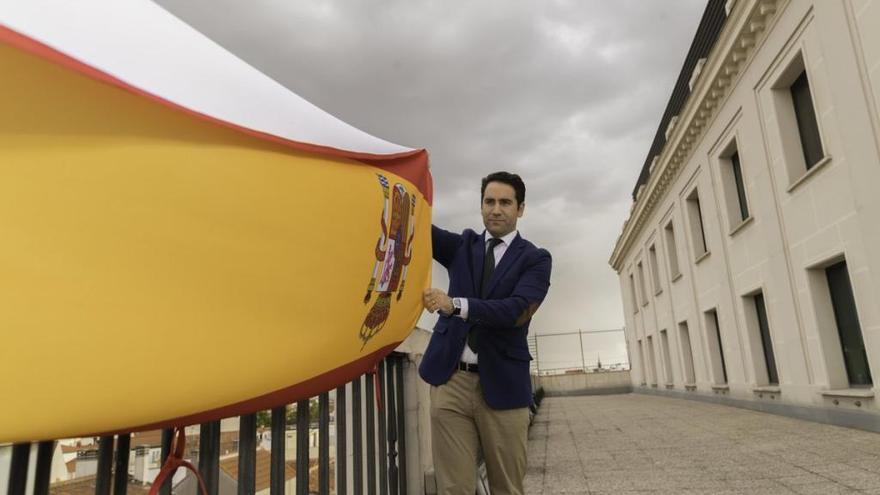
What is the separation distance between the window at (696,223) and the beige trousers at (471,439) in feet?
49.5

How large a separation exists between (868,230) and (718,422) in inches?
168

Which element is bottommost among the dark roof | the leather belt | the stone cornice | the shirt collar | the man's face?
the leather belt

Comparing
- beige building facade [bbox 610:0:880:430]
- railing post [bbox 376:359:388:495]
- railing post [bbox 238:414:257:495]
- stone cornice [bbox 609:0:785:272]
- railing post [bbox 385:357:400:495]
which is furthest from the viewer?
stone cornice [bbox 609:0:785:272]

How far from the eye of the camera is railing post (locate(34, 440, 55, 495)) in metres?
1.34

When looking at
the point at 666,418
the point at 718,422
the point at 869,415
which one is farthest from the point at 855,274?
the point at 666,418

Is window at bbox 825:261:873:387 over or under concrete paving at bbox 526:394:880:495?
over

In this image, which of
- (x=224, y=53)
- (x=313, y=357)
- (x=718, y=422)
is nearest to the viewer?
(x=224, y=53)

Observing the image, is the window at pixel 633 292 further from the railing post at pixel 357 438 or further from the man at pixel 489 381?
the railing post at pixel 357 438

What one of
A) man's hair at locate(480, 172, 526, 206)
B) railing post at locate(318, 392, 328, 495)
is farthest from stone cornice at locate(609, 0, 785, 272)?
railing post at locate(318, 392, 328, 495)

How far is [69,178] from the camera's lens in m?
1.03

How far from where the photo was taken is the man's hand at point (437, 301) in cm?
238

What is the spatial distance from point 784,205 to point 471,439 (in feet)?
31.6

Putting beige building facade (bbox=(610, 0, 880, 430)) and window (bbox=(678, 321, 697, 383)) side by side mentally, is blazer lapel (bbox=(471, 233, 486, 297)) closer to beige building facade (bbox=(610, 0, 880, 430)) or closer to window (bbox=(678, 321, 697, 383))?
beige building facade (bbox=(610, 0, 880, 430))

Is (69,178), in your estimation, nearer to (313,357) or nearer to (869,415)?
(313,357)
